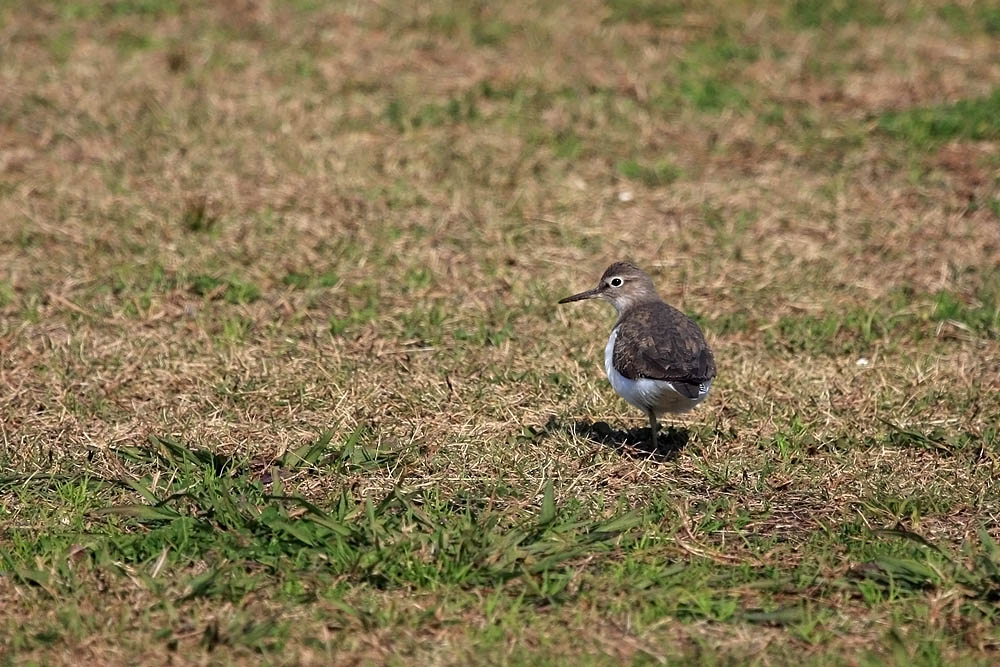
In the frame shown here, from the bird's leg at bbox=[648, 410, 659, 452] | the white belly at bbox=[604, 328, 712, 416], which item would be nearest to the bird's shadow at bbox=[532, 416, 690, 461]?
the bird's leg at bbox=[648, 410, 659, 452]

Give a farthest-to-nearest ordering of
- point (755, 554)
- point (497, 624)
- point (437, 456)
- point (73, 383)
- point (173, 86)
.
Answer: point (173, 86), point (73, 383), point (437, 456), point (755, 554), point (497, 624)

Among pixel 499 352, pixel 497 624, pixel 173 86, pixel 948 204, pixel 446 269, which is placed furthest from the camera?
pixel 173 86

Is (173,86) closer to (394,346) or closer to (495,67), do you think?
(495,67)

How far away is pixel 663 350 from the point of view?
691cm

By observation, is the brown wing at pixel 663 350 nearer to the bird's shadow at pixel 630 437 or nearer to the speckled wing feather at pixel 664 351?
the speckled wing feather at pixel 664 351

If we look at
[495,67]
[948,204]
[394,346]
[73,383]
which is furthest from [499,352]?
[495,67]

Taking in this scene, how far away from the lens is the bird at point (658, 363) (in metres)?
6.72

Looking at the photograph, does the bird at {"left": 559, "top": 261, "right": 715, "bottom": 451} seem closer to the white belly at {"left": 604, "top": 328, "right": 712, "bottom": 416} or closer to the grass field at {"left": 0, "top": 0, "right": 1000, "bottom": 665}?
the white belly at {"left": 604, "top": 328, "right": 712, "bottom": 416}

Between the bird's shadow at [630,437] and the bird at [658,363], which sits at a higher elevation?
the bird at [658,363]

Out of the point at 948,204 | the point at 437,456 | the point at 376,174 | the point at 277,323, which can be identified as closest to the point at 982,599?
the point at 437,456

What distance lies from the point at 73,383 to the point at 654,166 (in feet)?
17.0

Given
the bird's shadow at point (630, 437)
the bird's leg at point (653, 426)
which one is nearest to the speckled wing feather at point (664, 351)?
the bird's leg at point (653, 426)

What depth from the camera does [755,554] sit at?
19.5 ft

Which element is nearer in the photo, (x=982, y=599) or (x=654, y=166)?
(x=982, y=599)
